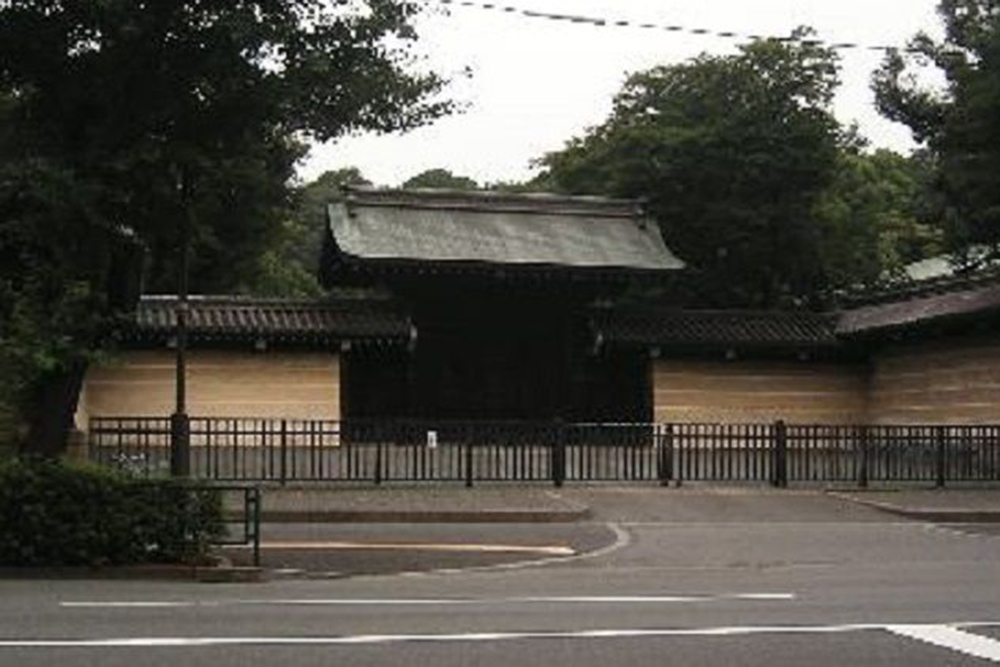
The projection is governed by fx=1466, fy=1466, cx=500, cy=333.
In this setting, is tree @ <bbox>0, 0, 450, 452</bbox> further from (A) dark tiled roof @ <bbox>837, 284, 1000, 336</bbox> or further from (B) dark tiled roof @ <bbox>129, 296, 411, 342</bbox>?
(A) dark tiled roof @ <bbox>837, 284, 1000, 336</bbox>

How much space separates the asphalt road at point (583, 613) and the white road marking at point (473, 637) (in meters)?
0.02

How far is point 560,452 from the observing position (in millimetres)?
26344

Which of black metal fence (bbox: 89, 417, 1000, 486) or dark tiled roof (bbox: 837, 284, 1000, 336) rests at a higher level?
dark tiled roof (bbox: 837, 284, 1000, 336)

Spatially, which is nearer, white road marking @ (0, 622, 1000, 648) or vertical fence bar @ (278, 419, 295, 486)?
white road marking @ (0, 622, 1000, 648)

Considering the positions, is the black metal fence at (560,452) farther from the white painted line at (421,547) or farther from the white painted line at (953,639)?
the white painted line at (953,639)

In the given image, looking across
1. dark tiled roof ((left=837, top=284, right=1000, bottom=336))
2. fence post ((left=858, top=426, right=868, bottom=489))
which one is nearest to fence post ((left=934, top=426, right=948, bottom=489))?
fence post ((left=858, top=426, right=868, bottom=489))

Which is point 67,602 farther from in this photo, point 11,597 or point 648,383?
point 648,383

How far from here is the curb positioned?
71.6 feet

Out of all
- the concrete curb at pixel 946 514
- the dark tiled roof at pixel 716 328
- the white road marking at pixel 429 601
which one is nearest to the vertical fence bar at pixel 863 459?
the concrete curb at pixel 946 514

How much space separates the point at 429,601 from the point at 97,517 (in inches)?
171

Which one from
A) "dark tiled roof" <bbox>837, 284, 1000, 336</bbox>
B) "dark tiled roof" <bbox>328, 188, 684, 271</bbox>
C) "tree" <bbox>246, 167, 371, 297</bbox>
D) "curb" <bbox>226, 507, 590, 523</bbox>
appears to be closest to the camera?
"curb" <bbox>226, 507, 590, 523</bbox>

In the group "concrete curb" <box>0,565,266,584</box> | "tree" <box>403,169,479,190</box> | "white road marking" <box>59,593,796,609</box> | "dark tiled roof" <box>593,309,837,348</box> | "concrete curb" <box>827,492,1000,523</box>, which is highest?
"tree" <box>403,169,479,190</box>

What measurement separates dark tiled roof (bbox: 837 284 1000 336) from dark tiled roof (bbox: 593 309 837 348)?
0.79 m

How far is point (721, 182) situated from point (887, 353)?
7.92 metres
